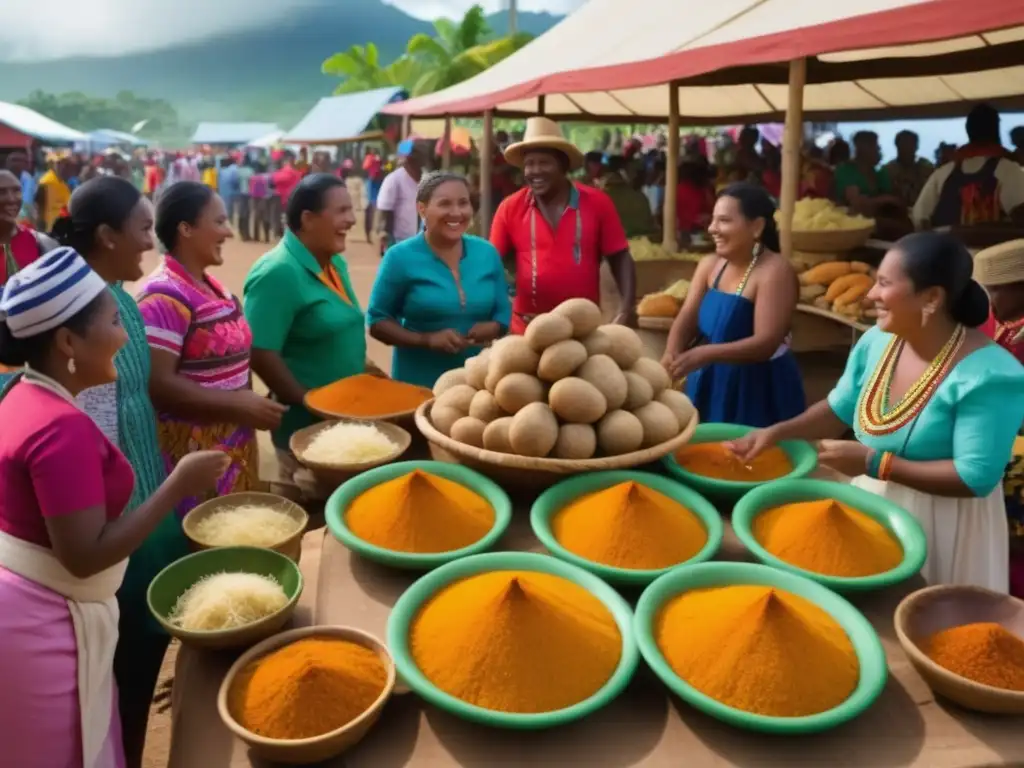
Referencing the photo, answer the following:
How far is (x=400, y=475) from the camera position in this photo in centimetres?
187

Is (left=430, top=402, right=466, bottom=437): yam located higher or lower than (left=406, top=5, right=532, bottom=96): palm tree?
lower

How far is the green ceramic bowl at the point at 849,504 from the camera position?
147cm

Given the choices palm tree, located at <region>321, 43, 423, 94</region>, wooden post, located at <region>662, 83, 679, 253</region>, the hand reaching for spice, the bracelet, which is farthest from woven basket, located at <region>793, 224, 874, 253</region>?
palm tree, located at <region>321, 43, 423, 94</region>

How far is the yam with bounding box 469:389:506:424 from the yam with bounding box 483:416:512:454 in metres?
0.07

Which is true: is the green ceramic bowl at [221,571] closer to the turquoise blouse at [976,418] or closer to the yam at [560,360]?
the yam at [560,360]

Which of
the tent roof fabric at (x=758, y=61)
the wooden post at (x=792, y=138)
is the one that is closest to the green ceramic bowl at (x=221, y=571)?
the tent roof fabric at (x=758, y=61)

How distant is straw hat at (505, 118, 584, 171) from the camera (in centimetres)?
337

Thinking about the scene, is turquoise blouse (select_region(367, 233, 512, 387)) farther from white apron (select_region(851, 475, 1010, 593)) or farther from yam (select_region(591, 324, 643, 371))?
white apron (select_region(851, 475, 1010, 593))

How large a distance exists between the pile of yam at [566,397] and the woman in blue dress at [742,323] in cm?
72

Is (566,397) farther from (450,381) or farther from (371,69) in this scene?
(371,69)

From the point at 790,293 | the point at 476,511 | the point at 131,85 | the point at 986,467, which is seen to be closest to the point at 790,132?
the point at 790,293

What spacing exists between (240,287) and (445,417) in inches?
383

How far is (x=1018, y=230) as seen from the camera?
450 centimetres

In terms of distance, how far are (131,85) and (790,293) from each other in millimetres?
227196
